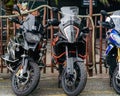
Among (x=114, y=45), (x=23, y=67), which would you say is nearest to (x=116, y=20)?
(x=114, y=45)

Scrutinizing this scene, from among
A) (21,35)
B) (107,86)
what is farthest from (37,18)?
(107,86)

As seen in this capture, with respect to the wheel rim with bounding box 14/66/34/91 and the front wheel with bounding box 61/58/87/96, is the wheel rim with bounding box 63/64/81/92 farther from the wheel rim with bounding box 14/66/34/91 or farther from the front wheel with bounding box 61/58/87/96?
the wheel rim with bounding box 14/66/34/91

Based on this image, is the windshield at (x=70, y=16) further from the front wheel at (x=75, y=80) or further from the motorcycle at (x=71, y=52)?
the front wheel at (x=75, y=80)

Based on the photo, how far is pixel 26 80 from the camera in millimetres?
6434

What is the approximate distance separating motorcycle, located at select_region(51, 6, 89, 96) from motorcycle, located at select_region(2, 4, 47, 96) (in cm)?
31

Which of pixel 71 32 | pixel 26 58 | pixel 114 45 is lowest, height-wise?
pixel 26 58

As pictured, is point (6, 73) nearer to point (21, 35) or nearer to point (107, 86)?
point (21, 35)

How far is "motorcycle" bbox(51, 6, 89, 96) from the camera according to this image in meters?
6.33

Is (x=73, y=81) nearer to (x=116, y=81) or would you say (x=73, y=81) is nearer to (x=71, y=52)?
(x=71, y=52)

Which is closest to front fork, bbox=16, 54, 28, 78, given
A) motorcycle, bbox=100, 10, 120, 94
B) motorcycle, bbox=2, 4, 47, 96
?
motorcycle, bbox=2, 4, 47, 96

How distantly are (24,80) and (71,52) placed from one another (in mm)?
898

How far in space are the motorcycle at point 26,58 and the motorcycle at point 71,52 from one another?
311mm

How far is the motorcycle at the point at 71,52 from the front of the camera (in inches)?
249

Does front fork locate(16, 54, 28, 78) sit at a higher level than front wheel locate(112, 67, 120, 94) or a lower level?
higher
